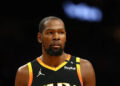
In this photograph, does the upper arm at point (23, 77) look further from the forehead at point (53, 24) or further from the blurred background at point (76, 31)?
the blurred background at point (76, 31)

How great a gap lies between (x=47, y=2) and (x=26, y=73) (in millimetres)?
6079

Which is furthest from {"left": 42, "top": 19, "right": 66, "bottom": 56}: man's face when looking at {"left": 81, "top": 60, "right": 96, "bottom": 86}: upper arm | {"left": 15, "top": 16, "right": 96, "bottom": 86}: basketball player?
{"left": 81, "top": 60, "right": 96, "bottom": 86}: upper arm

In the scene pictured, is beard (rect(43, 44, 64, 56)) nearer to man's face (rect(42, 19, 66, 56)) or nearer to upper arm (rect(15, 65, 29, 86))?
man's face (rect(42, 19, 66, 56))

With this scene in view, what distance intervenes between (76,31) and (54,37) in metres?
6.18

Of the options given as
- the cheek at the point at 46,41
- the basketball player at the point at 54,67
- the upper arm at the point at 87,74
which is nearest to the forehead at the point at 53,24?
the basketball player at the point at 54,67

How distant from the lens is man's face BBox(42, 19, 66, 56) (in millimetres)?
3805

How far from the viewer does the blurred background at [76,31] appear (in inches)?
355

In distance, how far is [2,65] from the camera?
8.69 m

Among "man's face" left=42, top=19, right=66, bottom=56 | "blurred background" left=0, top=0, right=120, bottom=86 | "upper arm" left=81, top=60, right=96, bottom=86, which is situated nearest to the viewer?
"man's face" left=42, top=19, right=66, bottom=56

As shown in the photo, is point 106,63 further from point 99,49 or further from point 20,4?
point 20,4

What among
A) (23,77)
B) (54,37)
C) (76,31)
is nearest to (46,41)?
(54,37)

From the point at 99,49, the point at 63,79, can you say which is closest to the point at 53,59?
the point at 63,79

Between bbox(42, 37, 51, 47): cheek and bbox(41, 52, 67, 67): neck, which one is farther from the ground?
bbox(42, 37, 51, 47): cheek

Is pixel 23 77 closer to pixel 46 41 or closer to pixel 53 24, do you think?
pixel 46 41
